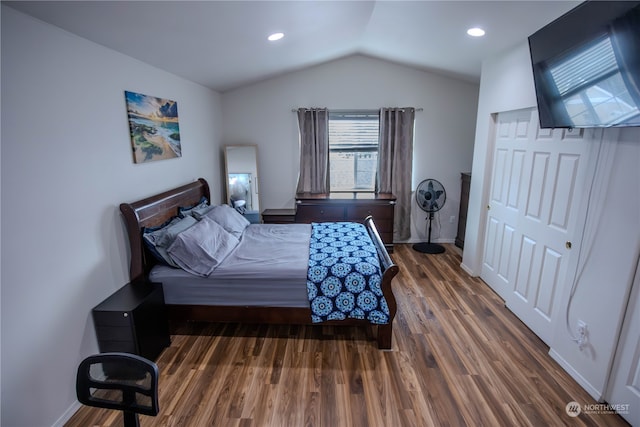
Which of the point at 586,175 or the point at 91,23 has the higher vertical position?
the point at 91,23

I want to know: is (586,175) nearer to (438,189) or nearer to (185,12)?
(438,189)

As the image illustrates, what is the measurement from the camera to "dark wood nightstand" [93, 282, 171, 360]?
2.08m

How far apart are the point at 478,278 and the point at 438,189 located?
1403mm

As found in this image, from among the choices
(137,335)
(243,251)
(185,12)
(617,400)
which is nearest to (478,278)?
(617,400)

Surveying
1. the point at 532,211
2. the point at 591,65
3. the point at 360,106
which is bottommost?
the point at 532,211

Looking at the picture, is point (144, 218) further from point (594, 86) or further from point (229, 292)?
point (594, 86)

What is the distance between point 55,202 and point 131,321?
2.85 ft

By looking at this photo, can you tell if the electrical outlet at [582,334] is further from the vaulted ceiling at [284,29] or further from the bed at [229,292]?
the vaulted ceiling at [284,29]

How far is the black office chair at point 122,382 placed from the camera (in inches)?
44.9

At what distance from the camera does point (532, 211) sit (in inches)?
110

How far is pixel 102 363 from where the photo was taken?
1.17 metres

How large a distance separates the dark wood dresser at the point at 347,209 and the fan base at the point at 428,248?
1.82 feet

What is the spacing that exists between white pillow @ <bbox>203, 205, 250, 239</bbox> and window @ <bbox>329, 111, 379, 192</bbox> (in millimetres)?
1851

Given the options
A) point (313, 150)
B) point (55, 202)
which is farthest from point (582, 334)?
point (313, 150)
